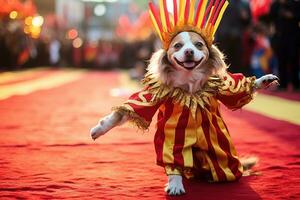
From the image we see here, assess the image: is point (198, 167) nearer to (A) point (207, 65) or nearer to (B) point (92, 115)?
(A) point (207, 65)

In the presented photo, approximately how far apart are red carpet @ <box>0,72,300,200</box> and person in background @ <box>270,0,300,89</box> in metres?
3.17

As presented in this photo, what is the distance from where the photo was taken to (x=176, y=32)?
2500 millimetres

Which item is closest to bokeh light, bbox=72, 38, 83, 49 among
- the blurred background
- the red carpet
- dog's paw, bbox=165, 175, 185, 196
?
the blurred background

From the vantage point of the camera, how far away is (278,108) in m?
6.07

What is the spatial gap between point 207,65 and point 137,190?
0.73 meters

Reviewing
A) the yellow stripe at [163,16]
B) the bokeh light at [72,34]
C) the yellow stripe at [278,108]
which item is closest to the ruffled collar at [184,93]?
the yellow stripe at [163,16]

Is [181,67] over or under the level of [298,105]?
over

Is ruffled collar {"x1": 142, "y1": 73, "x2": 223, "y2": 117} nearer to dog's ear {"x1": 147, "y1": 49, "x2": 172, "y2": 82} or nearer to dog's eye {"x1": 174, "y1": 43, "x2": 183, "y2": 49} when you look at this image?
dog's ear {"x1": 147, "y1": 49, "x2": 172, "y2": 82}

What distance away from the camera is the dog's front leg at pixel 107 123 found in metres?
2.34

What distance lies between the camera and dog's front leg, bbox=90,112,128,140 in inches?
92.0

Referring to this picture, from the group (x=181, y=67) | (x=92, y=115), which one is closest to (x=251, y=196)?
(x=181, y=67)

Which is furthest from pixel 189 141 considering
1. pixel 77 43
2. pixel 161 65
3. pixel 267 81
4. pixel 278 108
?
pixel 77 43

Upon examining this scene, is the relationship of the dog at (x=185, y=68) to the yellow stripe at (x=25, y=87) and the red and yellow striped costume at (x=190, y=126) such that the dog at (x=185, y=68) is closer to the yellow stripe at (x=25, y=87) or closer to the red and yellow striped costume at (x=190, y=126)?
the red and yellow striped costume at (x=190, y=126)

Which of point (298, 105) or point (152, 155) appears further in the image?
point (298, 105)
